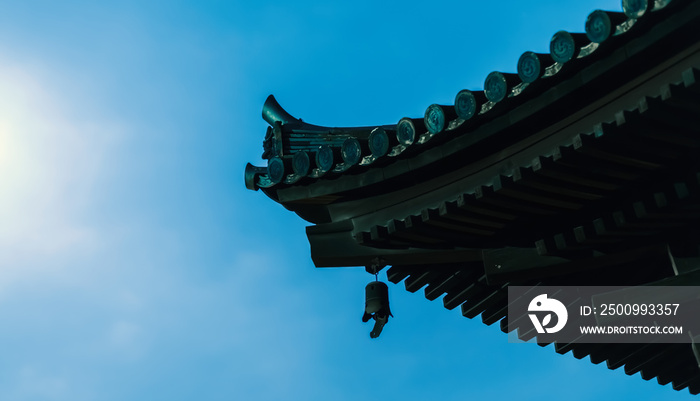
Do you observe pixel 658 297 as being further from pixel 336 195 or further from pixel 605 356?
pixel 336 195

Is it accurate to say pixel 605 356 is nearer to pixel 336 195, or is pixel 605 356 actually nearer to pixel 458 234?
pixel 458 234

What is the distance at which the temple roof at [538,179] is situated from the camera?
6.53 metres

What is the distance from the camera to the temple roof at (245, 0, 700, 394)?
21.4 ft

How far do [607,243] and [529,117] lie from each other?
1.67 meters

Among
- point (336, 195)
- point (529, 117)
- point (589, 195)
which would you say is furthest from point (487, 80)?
point (336, 195)

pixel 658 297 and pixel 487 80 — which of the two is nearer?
pixel 487 80

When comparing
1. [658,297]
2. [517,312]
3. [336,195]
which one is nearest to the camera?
[658,297]

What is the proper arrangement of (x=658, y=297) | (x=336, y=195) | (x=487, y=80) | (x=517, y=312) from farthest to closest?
(x=517, y=312) → (x=336, y=195) → (x=658, y=297) → (x=487, y=80)

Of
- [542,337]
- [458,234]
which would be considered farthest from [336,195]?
[542,337]

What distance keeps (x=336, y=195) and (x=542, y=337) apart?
2.69 meters

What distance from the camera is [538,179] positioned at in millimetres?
7301

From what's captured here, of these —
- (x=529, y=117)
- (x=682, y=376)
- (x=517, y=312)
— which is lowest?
(x=682, y=376)

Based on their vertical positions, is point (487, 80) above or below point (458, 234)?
above

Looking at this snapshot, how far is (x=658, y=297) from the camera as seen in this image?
25.8ft
